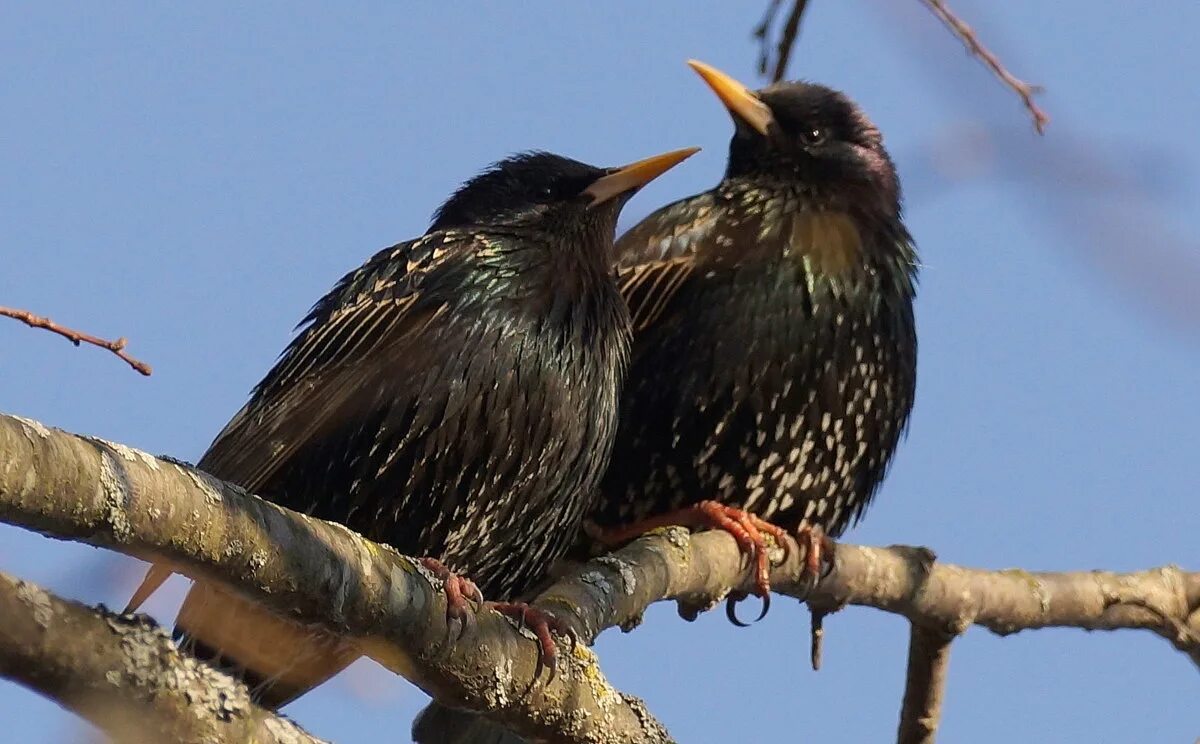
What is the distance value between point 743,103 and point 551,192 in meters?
0.73

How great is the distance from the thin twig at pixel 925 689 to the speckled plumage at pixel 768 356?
446mm

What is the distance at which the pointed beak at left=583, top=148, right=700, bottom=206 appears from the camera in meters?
4.57

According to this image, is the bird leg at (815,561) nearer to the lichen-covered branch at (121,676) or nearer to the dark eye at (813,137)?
the dark eye at (813,137)

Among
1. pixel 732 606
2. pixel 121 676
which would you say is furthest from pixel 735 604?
pixel 121 676

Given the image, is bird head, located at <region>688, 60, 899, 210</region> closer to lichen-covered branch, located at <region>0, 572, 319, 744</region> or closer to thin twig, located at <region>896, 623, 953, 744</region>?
thin twig, located at <region>896, 623, 953, 744</region>

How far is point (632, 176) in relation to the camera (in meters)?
4.62

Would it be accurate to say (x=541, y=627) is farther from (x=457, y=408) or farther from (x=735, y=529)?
(x=735, y=529)

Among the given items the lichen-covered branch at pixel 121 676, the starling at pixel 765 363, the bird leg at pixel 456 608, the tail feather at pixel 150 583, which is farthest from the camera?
the starling at pixel 765 363

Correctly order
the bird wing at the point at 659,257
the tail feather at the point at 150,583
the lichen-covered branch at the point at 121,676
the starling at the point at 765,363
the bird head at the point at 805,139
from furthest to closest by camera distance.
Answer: the bird head at the point at 805,139 < the bird wing at the point at 659,257 < the starling at the point at 765,363 < the tail feather at the point at 150,583 < the lichen-covered branch at the point at 121,676

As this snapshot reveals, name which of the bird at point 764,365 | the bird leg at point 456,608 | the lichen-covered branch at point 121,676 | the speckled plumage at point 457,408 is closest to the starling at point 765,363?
the bird at point 764,365

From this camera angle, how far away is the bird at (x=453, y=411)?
13.4ft

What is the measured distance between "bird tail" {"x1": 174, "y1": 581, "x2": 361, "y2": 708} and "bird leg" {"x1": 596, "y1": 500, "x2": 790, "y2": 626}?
1.04 metres

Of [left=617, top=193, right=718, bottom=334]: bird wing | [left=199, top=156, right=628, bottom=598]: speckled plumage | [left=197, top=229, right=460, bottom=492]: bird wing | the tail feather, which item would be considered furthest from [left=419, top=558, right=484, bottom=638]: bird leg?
[left=617, top=193, right=718, bottom=334]: bird wing

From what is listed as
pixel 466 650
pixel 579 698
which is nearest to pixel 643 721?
pixel 579 698
